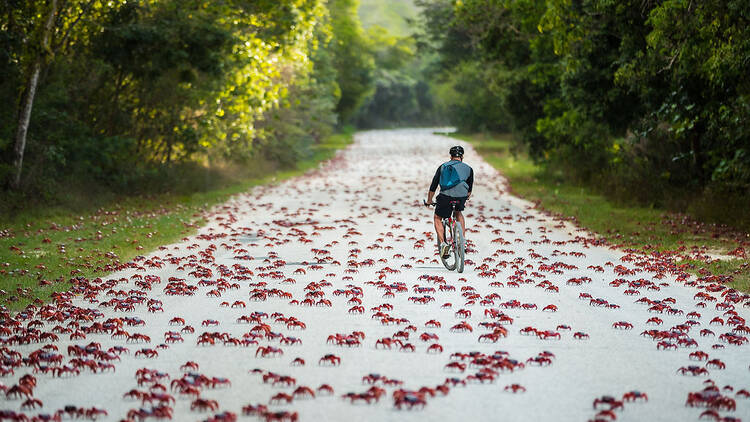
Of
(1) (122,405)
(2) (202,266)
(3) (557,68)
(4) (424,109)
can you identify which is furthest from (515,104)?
(4) (424,109)

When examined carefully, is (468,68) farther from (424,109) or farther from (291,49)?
(424,109)

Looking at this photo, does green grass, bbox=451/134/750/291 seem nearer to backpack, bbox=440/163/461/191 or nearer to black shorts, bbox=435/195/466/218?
black shorts, bbox=435/195/466/218

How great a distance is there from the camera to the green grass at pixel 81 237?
38.8 feet

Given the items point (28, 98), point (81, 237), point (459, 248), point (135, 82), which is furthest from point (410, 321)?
point (135, 82)

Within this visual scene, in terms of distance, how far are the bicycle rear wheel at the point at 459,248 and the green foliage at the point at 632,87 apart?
520cm

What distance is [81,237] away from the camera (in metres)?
16.1

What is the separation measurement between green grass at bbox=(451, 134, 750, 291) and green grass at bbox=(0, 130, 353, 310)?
8.92 metres

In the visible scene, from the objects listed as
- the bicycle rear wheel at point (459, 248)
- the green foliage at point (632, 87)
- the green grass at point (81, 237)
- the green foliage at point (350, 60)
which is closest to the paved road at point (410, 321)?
the bicycle rear wheel at point (459, 248)

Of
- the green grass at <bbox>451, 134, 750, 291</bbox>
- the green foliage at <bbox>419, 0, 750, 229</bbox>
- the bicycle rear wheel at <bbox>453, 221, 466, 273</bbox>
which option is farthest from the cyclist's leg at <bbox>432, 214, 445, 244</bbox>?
the green foliage at <bbox>419, 0, 750, 229</bbox>

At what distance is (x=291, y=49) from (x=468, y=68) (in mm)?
25575

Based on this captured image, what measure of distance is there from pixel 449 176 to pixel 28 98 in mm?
10964

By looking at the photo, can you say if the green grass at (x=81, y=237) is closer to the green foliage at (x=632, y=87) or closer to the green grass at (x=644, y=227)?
the green foliage at (x=632, y=87)

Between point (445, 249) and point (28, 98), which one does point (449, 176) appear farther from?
point (28, 98)

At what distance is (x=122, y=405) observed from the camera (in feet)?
20.8
